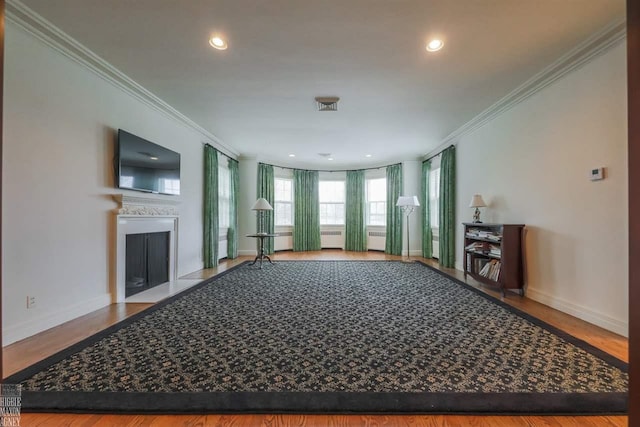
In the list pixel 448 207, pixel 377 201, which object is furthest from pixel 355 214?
pixel 448 207

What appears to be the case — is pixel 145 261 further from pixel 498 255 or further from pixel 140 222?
pixel 498 255

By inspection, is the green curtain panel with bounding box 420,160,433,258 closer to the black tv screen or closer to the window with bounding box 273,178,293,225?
the window with bounding box 273,178,293,225

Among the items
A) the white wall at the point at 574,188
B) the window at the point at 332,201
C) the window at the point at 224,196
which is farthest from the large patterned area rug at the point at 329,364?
the window at the point at 332,201

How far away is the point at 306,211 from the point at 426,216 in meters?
3.24

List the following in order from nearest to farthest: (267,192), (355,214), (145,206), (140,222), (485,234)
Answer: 1. (140,222)
2. (145,206)
3. (485,234)
4. (267,192)
5. (355,214)

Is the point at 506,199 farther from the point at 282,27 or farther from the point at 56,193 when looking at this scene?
the point at 56,193

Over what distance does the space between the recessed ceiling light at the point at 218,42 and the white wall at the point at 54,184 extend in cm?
145

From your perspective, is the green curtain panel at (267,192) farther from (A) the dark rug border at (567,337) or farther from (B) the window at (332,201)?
(A) the dark rug border at (567,337)

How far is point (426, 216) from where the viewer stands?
6.47 meters

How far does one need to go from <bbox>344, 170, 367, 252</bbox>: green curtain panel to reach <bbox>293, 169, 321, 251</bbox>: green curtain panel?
0.88 meters

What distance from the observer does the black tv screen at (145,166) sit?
315 cm

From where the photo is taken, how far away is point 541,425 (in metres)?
1.40

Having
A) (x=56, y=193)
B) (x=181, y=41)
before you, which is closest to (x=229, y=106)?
(x=181, y=41)

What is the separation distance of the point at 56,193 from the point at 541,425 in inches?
155
